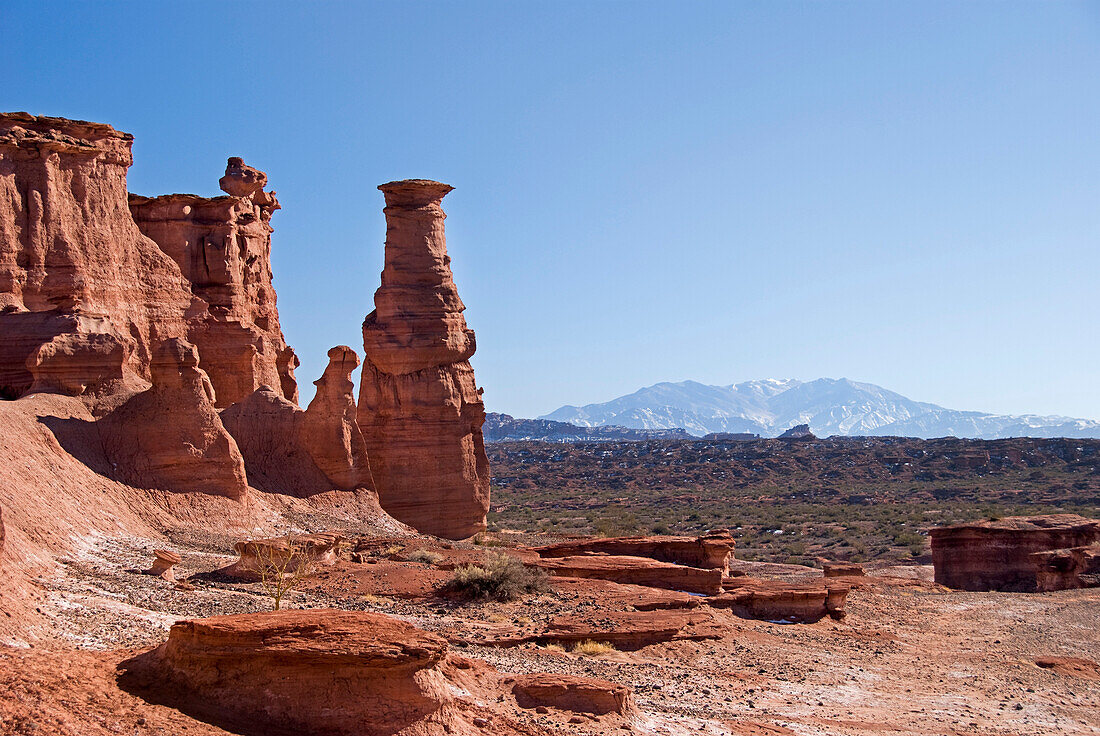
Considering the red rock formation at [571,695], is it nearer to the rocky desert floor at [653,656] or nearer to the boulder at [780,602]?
the rocky desert floor at [653,656]

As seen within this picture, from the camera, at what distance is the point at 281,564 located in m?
19.8

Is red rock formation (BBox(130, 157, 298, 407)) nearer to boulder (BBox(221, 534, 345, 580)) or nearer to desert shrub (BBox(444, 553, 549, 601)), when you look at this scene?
boulder (BBox(221, 534, 345, 580))

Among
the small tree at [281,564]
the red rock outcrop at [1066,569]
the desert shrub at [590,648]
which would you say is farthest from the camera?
the red rock outcrop at [1066,569]

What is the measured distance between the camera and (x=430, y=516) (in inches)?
1325

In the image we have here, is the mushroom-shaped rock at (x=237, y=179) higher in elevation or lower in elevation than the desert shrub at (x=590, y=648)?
higher

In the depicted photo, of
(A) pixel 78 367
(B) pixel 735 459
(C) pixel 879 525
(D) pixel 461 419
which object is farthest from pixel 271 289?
(B) pixel 735 459

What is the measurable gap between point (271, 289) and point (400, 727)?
2839 cm

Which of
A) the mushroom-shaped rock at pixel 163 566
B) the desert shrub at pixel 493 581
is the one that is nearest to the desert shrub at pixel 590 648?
the desert shrub at pixel 493 581

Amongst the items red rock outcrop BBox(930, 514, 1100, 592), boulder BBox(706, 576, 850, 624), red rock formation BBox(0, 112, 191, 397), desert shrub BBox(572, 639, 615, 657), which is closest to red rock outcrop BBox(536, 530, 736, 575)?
boulder BBox(706, 576, 850, 624)

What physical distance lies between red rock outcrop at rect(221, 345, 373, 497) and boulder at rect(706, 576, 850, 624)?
11129 mm

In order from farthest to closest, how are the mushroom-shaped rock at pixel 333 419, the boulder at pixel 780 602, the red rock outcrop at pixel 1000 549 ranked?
the red rock outcrop at pixel 1000 549, the mushroom-shaped rock at pixel 333 419, the boulder at pixel 780 602

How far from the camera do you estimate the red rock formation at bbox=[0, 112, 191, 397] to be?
966 inches

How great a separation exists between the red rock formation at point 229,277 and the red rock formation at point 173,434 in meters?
7.52

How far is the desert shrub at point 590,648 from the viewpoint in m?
17.5
